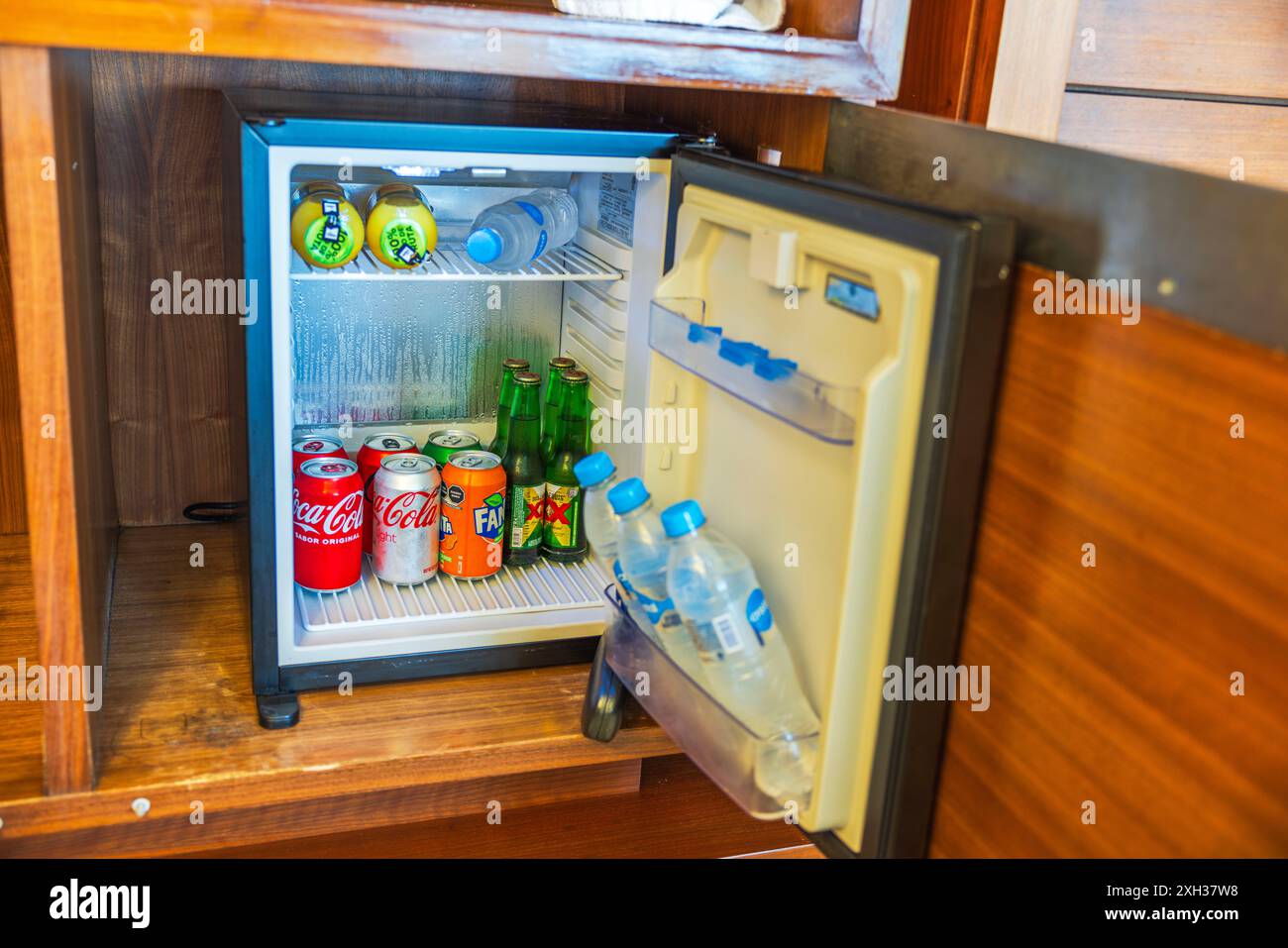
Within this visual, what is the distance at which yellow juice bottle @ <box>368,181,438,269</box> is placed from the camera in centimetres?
134

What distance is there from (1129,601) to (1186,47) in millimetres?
1249

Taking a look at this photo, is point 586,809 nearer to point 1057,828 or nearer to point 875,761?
point 875,761

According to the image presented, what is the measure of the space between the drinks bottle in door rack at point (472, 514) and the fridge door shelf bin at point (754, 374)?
0.38 meters

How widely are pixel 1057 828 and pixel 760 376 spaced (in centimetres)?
41

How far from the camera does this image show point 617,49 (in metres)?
1.07

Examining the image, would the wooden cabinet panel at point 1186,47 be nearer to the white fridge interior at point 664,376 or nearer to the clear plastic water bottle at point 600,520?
the white fridge interior at point 664,376

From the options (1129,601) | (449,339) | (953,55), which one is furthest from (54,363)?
(953,55)

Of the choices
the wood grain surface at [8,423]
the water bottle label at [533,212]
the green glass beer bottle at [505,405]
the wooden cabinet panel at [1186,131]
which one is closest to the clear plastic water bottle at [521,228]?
the water bottle label at [533,212]

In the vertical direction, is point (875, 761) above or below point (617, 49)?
below

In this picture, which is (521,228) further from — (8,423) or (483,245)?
(8,423)

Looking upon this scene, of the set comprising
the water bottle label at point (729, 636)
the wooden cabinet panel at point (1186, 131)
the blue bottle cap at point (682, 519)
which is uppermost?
the wooden cabinet panel at point (1186, 131)

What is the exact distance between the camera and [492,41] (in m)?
1.02

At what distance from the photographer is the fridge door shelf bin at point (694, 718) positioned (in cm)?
102

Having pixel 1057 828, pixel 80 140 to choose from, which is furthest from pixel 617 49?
pixel 1057 828
